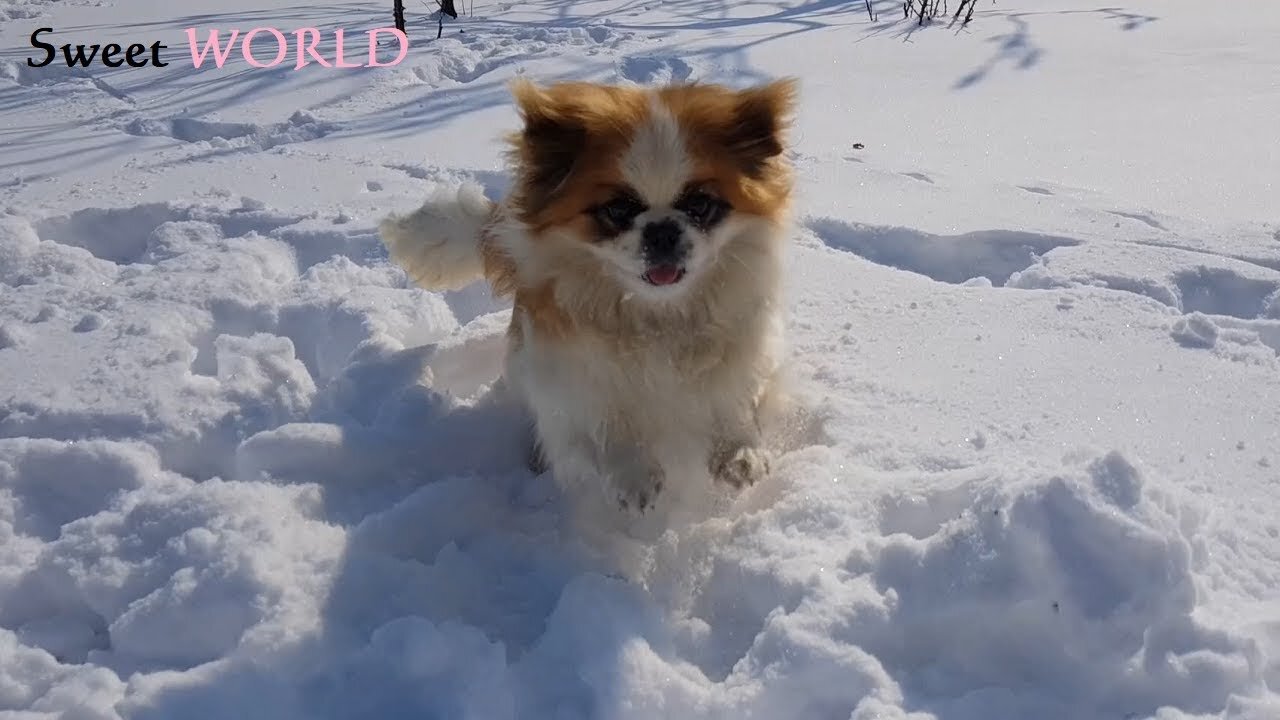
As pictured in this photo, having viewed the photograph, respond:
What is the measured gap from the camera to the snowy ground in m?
1.57

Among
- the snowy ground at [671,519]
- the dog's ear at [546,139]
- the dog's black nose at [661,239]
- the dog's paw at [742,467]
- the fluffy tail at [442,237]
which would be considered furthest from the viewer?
the fluffy tail at [442,237]

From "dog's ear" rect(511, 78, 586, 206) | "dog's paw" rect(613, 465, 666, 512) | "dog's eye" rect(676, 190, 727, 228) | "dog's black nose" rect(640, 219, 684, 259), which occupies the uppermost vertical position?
"dog's ear" rect(511, 78, 586, 206)

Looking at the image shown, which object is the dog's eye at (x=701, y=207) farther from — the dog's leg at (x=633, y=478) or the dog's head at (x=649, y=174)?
the dog's leg at (x=633, y=478)

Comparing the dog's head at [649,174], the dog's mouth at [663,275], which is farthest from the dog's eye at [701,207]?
the dog's mouth at [663,275]

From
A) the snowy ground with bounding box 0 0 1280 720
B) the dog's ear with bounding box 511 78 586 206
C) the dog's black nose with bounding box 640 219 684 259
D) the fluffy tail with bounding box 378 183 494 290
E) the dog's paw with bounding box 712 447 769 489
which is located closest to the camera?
the snowy ground with bounding box 0 0 1280 720

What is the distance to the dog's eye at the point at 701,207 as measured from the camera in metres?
2.01

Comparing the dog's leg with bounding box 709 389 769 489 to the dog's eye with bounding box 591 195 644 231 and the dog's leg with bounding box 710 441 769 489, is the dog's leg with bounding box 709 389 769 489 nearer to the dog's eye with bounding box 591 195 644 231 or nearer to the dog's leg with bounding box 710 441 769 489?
the dog's leg with bounding box 710 441 769 489

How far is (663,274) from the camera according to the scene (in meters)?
1.97

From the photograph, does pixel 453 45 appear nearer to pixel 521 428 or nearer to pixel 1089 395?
pixel 521 428

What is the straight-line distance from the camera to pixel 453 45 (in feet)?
21.2

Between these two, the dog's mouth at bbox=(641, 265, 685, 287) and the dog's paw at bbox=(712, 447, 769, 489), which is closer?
the dog's mouth at bbox=(641, 265, 685, 287)

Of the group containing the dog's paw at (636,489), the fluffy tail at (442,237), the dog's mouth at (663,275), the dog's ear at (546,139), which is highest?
the dog's ear at (546,139)

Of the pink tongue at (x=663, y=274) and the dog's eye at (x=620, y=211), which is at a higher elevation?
the dog's eye at (x=620, y=211)

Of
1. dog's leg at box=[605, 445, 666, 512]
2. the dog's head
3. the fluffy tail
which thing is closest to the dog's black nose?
the dog's head
